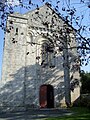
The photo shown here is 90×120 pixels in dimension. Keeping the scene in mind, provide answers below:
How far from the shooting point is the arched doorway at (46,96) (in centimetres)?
A: 2846

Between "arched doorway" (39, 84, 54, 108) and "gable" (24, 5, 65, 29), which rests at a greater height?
"gable" (24, 5, 65, 29)

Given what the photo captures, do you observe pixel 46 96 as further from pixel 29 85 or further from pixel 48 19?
pixel 48 19

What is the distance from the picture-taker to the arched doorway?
28462 millimetres

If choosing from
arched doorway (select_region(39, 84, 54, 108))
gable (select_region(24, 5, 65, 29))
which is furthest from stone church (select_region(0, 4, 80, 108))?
gable (select_region(24, 5, 65, 29))

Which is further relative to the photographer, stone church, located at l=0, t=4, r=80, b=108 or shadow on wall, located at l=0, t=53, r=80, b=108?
stone church, located at l=0, t=4, r=80, b=108

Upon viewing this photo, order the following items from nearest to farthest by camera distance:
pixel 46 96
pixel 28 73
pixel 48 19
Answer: pixel 48 19, pixel 28 73, pixel 46 96

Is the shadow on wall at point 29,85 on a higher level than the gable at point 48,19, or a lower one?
lower

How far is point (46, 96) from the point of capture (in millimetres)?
28969

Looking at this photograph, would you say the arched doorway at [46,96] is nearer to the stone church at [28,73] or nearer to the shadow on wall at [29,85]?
the stone church at [28,73]

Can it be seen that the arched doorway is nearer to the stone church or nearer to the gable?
the stone church

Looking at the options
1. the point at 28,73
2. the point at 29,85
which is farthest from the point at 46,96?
the point at 28,73

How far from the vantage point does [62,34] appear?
35.3 ft

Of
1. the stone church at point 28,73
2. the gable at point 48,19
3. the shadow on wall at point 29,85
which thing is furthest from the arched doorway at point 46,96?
the gable at point 48,19

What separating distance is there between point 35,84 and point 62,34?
17.3 m
